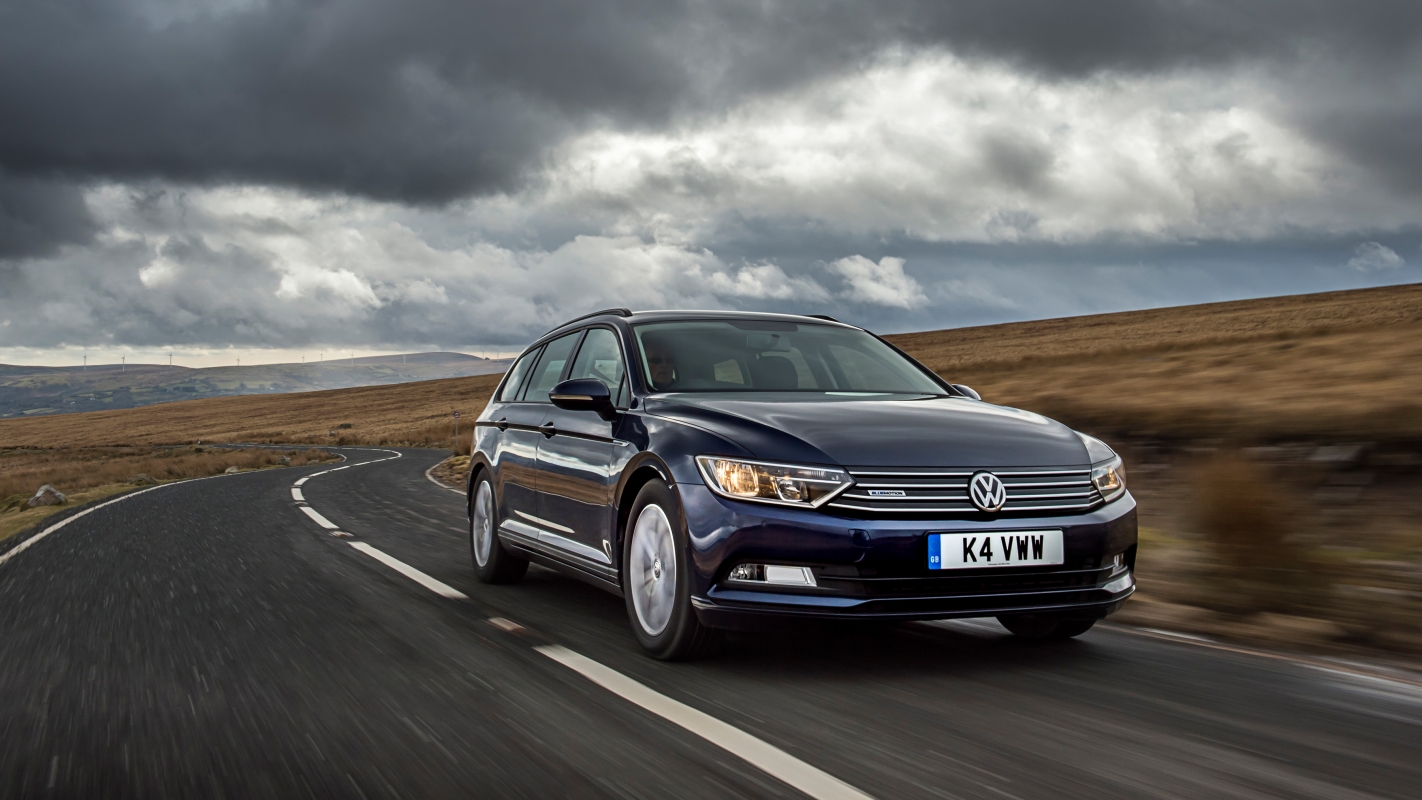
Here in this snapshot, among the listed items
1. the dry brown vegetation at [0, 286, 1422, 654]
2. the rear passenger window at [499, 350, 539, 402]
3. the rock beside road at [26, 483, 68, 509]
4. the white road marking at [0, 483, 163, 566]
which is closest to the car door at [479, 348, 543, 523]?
the rear passenger window at [499, 350, 539, 402]

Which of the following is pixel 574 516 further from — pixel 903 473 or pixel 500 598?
pixel 903 473

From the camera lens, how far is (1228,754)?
11.0 feet

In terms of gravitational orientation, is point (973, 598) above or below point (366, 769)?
above

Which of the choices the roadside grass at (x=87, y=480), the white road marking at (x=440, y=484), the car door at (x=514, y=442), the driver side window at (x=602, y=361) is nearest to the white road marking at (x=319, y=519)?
the white road marking at (x=440, y=484)

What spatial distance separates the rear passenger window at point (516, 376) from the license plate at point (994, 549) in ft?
12.9

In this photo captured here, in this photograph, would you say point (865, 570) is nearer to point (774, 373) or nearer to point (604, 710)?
point (604, 710)

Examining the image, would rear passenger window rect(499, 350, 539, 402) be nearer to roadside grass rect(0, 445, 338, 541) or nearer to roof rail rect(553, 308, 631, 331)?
roof rail rect(553, 308, 631, 331)

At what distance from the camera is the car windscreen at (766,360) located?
5480 millimetres

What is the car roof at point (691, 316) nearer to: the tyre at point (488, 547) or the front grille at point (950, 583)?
the tyre at point (488, 547)

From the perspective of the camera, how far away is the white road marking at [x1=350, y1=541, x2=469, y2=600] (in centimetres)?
676

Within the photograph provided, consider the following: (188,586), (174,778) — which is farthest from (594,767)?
(188,586)

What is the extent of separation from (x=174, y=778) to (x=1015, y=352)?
53836 millimetres

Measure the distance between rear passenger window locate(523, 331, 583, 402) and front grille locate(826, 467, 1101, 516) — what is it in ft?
9.48

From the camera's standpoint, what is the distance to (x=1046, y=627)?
5066 millimetres
